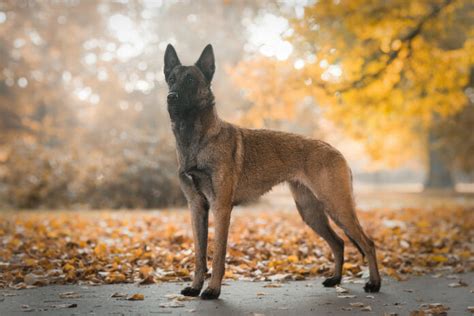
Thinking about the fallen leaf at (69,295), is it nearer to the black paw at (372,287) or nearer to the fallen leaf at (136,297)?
the fallen leaf at (136,297)

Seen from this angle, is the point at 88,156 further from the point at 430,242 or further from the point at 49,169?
the point at 430,242

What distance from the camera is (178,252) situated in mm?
7711

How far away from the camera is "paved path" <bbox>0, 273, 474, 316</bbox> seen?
464 centimetres

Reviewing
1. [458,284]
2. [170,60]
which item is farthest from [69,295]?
[458,284]

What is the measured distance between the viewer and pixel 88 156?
18156 mm

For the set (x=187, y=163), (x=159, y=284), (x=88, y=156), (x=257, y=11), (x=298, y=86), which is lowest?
(x=159, y=284)

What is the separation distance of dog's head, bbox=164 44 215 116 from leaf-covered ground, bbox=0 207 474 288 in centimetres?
204

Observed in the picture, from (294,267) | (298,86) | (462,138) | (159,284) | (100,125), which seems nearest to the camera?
(159,284)

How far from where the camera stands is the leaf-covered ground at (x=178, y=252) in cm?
639

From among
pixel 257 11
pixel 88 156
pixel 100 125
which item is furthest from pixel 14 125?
pixel 257 11

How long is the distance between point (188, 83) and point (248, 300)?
216 cm

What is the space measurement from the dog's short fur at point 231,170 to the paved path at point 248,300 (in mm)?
307

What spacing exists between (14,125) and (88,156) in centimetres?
885

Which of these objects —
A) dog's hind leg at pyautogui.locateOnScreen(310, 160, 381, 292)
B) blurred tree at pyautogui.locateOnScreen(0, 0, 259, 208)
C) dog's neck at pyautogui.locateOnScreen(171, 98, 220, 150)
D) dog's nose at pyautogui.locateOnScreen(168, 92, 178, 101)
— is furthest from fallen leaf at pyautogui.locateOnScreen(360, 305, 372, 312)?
blurred tree at pyautogui.locateOnScreen(0, 0, 259, 208)
